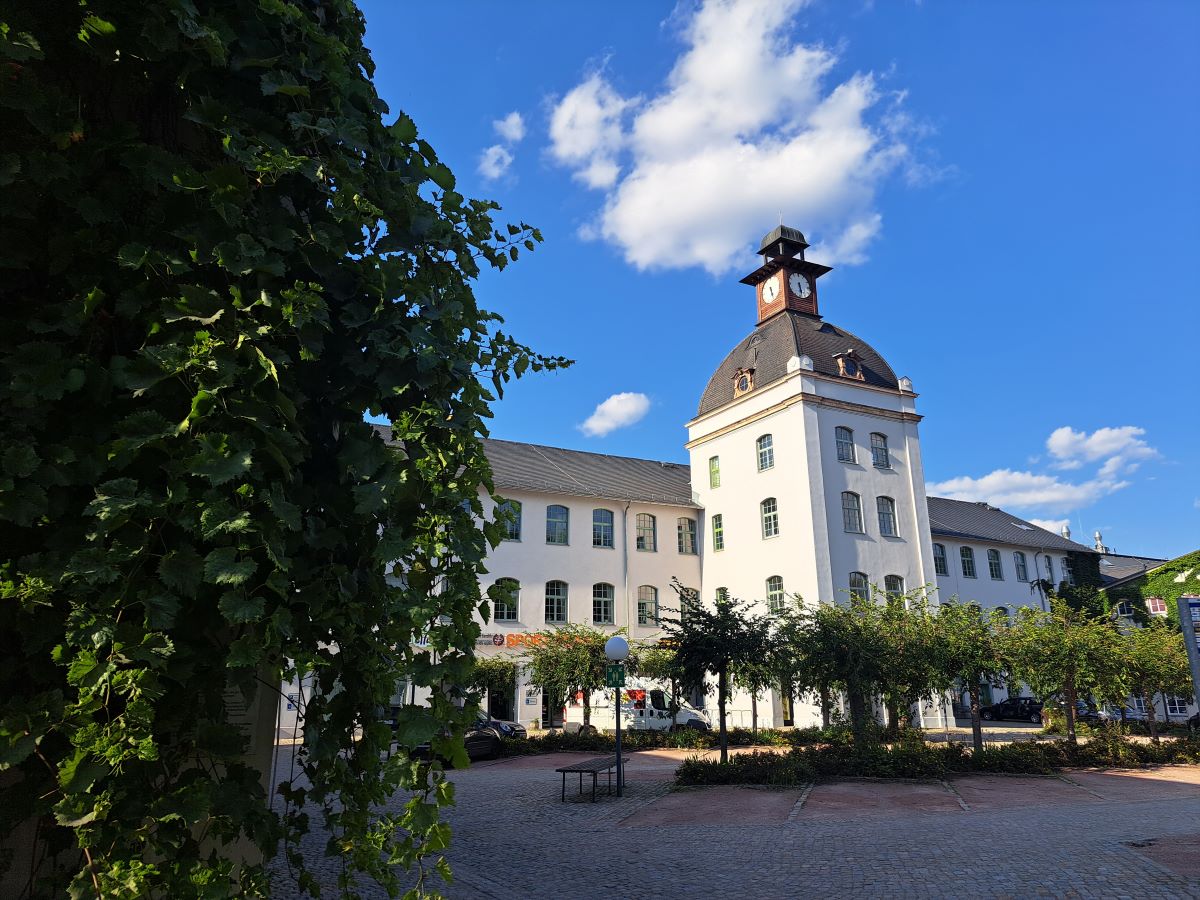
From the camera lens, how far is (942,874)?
8.49m

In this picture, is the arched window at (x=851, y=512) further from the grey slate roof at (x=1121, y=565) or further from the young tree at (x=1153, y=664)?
the grey slate roof at (x=1121, y=565)

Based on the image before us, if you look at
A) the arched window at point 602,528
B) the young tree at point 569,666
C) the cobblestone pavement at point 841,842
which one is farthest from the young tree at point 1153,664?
the arched window at point 602,528

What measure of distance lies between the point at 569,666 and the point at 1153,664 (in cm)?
1724

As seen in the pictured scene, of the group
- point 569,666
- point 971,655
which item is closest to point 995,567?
point 971,655

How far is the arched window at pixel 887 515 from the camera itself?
104 ft

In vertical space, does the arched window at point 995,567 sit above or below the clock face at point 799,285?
below

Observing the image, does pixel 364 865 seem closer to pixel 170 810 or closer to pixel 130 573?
pixel 170 810

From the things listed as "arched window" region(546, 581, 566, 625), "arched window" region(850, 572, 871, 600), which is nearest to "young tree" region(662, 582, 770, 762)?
"arched window" region(850, 572, 871, 600)

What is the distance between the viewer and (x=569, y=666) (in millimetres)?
24734

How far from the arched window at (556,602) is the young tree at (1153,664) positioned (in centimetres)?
1958

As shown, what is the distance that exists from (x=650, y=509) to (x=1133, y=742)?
20154mm

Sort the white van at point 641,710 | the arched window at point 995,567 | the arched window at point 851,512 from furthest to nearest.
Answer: the arched window at point 995,567 < the arched window at point 851,512 < the white van at point 641,710

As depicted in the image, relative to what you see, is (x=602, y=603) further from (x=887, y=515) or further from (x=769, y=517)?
(x=887, y=515)

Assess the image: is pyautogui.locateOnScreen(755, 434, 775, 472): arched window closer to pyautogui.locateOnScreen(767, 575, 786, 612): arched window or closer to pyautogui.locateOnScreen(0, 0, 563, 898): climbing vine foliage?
pyautogui.locateOnScreen(767, 575, 786, 612): arched window
